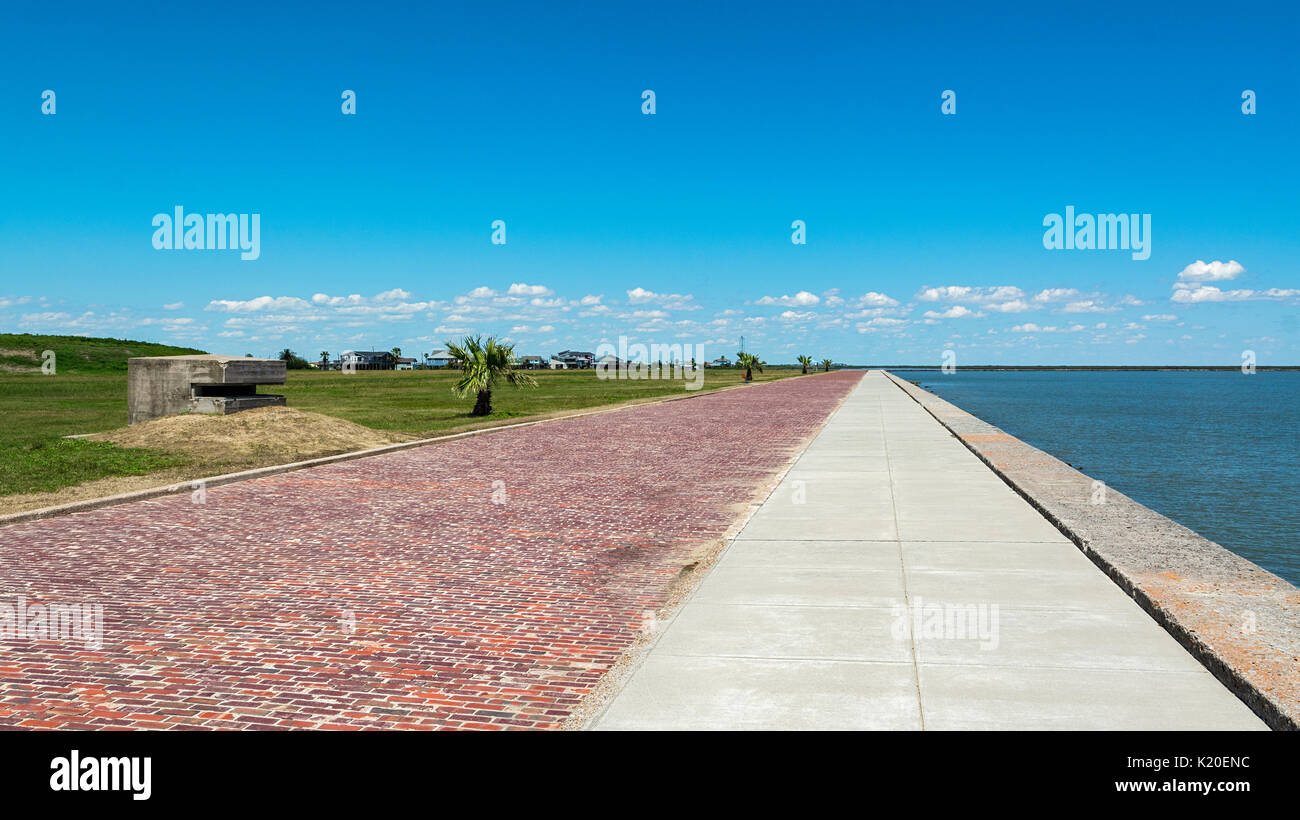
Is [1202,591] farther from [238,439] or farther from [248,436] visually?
[248,436]

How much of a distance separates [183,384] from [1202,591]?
61.0ft

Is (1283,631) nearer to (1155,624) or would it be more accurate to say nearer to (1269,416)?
(1155,624)

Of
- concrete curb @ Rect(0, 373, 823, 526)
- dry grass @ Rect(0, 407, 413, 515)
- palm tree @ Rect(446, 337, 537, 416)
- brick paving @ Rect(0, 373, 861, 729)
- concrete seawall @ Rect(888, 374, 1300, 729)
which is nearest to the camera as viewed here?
concrete seawall @ Rect(888, 374, 1300, 729)

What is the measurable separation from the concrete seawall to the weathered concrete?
15.8 meters

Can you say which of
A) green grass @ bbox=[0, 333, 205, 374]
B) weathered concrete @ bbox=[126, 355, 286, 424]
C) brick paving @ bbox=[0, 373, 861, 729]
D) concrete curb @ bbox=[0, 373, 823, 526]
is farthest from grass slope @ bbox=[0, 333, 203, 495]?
green grass @ bbox=[0, 333, 205, 374]

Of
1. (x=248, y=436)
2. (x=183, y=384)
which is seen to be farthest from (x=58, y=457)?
(x=183, y=384)

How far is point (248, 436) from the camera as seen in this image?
54.3 feet

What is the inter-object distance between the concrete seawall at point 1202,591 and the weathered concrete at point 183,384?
622 inches

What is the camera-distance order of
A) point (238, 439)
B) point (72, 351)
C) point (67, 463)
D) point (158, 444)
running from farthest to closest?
point (72, 351)
point (238, 439)
point (158, 444)
point (67, 463)

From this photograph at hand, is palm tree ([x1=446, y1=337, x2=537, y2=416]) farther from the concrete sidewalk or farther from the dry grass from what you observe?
the concrete sidewalk

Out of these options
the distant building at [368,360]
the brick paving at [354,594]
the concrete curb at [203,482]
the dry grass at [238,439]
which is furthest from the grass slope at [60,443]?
the distant building at [368,360]

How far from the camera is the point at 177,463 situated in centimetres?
1457

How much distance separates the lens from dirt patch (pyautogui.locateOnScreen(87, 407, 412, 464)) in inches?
615

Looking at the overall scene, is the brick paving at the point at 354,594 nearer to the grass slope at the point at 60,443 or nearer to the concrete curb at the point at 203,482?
the concrete curb at the point at 203,482
